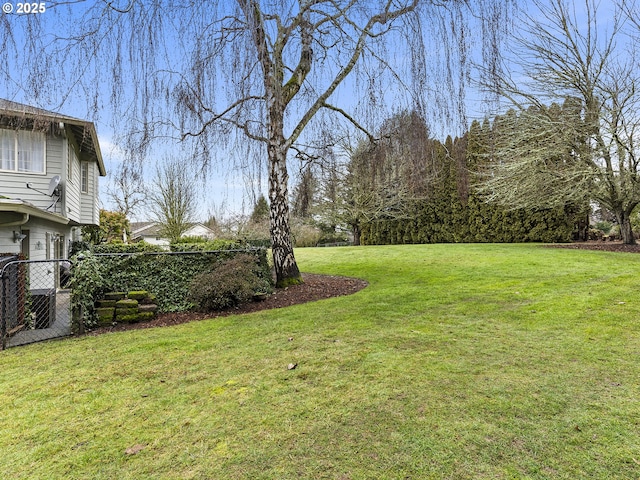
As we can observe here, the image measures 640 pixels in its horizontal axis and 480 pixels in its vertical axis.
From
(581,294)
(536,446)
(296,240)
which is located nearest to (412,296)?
(581,294)

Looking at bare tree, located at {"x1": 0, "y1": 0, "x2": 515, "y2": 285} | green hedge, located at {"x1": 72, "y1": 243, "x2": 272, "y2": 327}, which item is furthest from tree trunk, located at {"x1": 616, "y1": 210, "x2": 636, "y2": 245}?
green hedge, located at {"x1": 72, "y1": 243, "x2": 272, "y2": 327}

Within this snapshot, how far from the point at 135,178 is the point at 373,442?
3.67m

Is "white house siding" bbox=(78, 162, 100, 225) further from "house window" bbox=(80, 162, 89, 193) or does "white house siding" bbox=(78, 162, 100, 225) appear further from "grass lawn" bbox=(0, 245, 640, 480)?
"grass lawn" bbox=(0, 245, 640, 480)

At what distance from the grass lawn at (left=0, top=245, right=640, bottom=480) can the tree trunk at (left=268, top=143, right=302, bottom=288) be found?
2700 mm

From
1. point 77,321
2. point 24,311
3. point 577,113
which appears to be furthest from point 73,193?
point 577,113

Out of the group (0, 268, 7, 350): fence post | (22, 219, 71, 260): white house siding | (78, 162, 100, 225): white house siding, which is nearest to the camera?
(0, 268, 7, 350): fence post

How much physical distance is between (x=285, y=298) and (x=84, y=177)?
1034 centimetres

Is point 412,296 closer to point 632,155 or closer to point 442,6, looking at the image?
point 442,6

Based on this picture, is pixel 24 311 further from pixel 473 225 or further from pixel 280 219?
pixel 473 225

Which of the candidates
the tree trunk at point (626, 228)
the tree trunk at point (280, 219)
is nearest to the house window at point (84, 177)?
the tree trunk at point (280, 219)

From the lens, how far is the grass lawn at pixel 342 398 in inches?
83.0

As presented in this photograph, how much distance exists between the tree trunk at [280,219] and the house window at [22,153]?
574 centimetres

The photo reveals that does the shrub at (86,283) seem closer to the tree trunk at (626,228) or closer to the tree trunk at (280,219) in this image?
the tree trunk at (280,219)

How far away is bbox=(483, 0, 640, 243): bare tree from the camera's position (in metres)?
11.9
